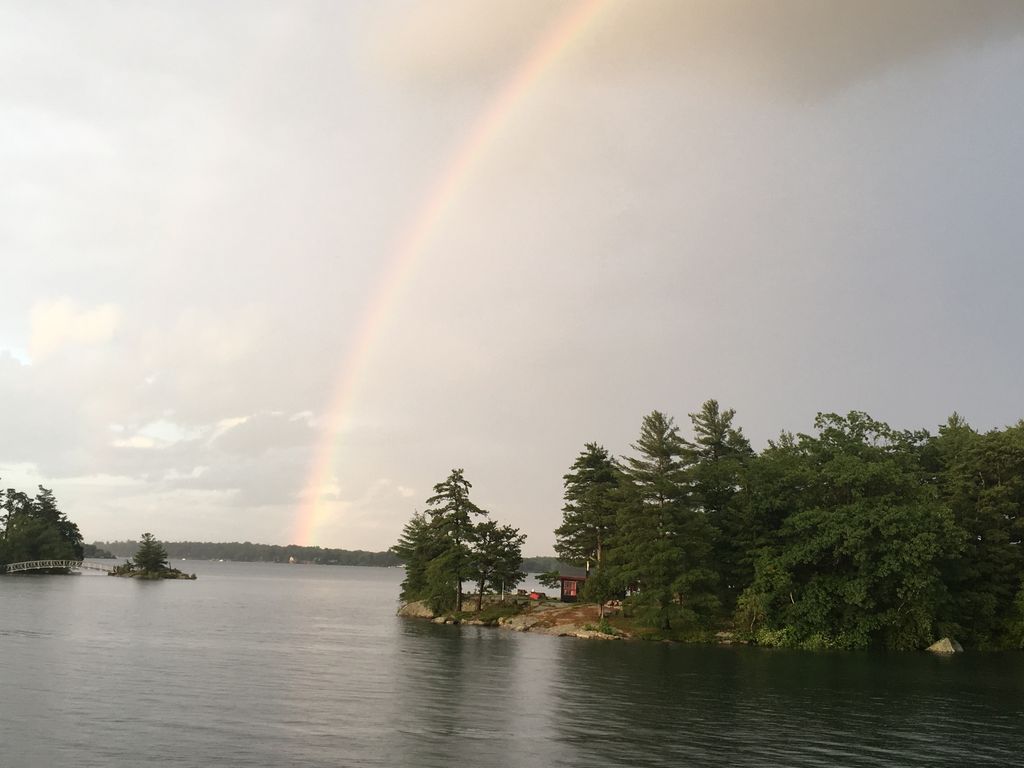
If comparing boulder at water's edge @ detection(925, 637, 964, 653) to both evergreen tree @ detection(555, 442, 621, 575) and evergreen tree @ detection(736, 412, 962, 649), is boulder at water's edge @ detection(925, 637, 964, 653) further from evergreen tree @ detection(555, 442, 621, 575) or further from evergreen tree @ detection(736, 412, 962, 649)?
evergreen tree @ detection(555, 442, 621, 575)

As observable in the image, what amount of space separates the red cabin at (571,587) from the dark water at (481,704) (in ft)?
112

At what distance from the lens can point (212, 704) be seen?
35875mm

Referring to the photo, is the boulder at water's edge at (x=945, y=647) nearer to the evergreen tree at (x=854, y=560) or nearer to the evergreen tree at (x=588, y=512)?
the evergreen tree at (x=854, y=560)

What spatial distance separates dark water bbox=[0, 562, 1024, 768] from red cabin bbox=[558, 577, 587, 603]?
1350 inches

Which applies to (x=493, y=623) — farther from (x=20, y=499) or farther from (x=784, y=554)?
(x=20, y=499)

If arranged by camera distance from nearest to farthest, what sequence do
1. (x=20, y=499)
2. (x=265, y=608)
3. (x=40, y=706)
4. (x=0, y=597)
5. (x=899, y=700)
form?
(x=40, y=706) < (x=899, y=700) < (x=0, y=597) < (x=265, y=608) < (x=20, y=499)

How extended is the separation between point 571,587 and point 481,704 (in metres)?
66.4

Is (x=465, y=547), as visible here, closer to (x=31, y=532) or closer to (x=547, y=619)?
(x=547, y=619)

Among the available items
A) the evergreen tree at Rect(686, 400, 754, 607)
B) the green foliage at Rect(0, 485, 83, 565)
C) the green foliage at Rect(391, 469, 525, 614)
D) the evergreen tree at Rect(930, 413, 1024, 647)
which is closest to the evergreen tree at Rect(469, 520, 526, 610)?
the green foliage at Rect(391, 469, 525, 614)

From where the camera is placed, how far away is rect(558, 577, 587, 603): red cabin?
102m

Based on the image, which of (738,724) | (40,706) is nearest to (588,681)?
(738,724)

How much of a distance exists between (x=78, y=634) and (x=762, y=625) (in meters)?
56.3

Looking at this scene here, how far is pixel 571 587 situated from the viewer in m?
103

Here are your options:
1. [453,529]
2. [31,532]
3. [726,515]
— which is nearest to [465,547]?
[453,529]
